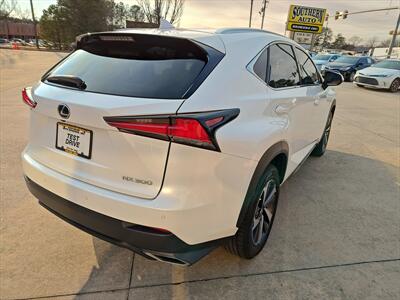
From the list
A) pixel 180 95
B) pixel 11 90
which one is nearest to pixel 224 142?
pixel 180 95

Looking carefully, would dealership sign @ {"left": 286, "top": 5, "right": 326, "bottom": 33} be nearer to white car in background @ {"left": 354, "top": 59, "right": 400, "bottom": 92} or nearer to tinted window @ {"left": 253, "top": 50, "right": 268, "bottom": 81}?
white car in background @ {"left": 354, "top": 59, "right": 400, "bottom": 92}

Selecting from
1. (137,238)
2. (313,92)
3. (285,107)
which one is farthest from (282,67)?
(137,238)

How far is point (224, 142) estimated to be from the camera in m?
1.82

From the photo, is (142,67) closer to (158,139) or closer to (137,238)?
(158,139)

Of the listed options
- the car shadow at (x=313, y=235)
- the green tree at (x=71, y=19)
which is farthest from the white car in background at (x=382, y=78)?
the green tree at (x=71, y=19)

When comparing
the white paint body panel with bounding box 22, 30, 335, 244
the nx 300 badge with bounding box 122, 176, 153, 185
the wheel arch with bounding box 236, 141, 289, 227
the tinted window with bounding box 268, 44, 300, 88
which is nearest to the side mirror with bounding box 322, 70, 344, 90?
the tinted window with bounding box 268, 44, 300, 88

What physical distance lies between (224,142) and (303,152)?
2.10 meters

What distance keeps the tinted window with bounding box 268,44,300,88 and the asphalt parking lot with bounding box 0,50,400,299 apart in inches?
55.4

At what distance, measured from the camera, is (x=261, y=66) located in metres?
2.39

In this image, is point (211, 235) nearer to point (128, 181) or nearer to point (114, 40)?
point (128, 181)

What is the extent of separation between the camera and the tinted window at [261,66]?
2.30 meters

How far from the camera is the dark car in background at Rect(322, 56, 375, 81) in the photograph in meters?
20.0

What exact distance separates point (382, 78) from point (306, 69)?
47.6 ft

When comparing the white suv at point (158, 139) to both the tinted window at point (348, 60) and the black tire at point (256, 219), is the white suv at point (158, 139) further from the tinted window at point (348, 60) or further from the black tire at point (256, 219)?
the tinted window at point (348, 60)
